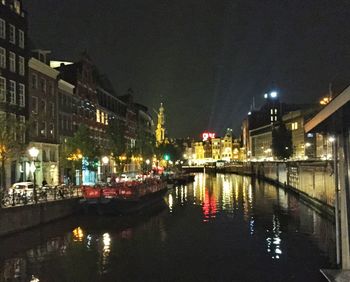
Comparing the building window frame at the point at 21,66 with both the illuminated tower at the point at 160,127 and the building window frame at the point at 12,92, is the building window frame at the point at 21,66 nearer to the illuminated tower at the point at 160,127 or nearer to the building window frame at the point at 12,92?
the building window frame at the point at 12,92

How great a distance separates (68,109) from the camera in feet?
262

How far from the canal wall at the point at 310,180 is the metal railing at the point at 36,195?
80.3ft

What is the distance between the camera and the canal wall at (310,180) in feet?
156

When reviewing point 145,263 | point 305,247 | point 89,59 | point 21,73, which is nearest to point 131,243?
point 145,263

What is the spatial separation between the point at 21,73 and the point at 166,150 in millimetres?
106139

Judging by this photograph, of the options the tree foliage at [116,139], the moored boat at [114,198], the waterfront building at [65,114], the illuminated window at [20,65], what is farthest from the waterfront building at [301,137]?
the illuminated window at [20,65]

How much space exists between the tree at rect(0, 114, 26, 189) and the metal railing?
9.79ft

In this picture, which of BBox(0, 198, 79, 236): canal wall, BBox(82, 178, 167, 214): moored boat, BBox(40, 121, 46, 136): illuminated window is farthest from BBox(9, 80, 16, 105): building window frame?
BBox(0, 198, 79, 236): canal wall

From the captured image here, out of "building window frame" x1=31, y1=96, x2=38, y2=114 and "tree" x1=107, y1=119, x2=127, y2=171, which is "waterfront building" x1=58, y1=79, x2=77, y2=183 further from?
"tree" x1=107, y1=119, x2=127, y2=171

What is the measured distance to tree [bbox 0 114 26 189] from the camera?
139ft

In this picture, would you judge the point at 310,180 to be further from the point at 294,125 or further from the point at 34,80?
the point at 294,125

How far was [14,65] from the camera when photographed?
6003 centimetres

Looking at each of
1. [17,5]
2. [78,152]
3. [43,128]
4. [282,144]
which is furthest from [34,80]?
[282,144]

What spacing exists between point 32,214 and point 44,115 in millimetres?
30606
